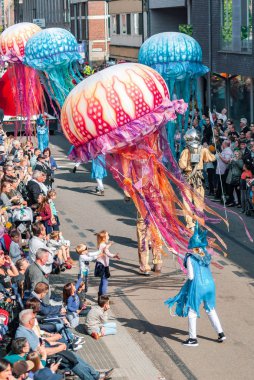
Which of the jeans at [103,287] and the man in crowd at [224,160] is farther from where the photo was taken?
the man in crowd at [224,160]

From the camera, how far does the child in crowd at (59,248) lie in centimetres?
1677

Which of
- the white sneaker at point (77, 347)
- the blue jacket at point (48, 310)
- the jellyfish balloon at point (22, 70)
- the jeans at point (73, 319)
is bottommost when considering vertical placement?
the white sneaker at point (77, 347)

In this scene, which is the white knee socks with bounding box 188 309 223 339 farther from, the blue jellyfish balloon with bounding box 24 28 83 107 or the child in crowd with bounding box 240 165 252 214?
the blue jellyfish balloon with bounding box 24 28 83 107

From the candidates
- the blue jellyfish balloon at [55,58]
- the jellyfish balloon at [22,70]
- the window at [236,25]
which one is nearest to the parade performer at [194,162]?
the blue jellyfish balloon at [55,58]

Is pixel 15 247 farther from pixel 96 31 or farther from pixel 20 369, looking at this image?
pixel 96 31

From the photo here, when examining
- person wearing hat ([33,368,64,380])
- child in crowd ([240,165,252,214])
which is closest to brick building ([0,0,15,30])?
child in crowd ([240,165,252,214])

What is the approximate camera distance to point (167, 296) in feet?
50.3

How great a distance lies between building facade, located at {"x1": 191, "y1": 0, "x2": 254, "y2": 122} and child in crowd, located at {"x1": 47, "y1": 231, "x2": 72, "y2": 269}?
1644 cm

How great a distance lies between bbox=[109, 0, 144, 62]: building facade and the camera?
50406 millimetres

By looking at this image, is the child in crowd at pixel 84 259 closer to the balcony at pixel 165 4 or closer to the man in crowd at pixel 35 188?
the man in crowd at pixel 35 188

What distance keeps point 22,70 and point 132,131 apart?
12416 millimetres

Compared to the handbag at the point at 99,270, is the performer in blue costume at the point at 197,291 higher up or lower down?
higher up

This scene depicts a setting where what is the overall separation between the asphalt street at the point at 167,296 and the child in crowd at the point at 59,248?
0.80 meters

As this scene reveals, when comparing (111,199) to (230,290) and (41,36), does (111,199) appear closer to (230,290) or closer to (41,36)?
(41,36)
